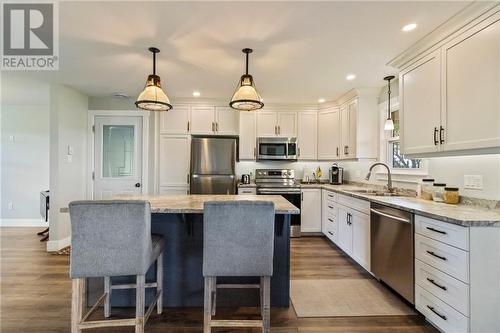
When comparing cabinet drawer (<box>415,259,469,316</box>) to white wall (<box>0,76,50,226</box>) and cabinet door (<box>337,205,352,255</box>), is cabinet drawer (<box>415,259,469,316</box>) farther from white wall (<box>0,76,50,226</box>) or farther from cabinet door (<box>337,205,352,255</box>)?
white wall (<box>0,76,50,226</box>)

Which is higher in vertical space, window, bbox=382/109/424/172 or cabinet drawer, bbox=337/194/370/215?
window, bbox=382/109/424/172

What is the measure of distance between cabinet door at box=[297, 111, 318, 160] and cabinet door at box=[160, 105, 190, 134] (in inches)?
80.7

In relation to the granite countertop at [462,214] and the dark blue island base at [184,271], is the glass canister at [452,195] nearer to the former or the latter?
the granite countertop at [462,214]

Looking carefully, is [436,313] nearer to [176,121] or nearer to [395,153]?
[395,153]

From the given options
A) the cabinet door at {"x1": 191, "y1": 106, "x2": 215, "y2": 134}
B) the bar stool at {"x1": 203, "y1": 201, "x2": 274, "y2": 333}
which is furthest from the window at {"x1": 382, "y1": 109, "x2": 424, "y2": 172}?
the cabinet door at {"x1": 191, "y1": 106, "x2": 215, "y2": 134}

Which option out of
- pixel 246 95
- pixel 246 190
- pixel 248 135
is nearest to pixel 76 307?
pixel 246 95

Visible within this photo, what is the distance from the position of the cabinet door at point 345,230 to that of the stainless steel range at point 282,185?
2.73 ft

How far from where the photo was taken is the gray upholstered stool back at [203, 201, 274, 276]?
1642mm

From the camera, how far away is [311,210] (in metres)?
4.32

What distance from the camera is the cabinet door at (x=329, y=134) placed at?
14.5 feet

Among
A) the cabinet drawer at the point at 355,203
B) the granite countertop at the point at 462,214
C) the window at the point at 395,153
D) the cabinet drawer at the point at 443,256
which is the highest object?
the window at the point at 395,153

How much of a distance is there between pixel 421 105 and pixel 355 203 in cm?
129

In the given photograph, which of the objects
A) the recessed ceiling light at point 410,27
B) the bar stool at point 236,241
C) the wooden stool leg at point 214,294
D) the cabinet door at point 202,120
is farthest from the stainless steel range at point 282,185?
the recessed ceiling light at point 410,27

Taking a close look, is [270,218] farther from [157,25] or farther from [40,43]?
[40,43]
